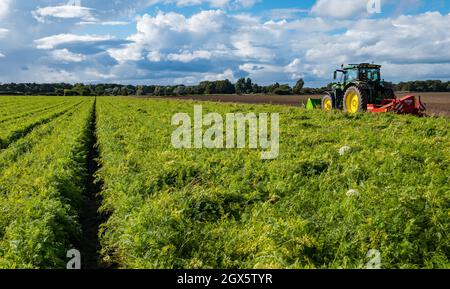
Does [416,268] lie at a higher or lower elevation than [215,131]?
lower

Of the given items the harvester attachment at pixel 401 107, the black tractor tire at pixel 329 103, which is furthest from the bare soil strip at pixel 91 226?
the black tractor tire at pixel 329 103

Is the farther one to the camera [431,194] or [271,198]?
[271,198]

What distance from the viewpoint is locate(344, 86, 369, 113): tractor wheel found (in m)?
20.2

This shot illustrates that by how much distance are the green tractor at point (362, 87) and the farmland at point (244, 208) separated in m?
9.74

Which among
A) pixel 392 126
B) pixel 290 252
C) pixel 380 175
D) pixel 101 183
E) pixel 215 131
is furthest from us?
pixel 215 131

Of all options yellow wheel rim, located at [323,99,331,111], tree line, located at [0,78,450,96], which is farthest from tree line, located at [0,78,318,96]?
yellow wheel rim, located at [323,99,331,111]

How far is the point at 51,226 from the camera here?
20.5 ft

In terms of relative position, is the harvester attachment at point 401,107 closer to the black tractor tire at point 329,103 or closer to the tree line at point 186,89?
the black tractor tire at point 329,103

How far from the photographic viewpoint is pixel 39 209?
6832 mm

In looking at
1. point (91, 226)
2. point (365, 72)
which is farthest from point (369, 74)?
point (91, 226)
